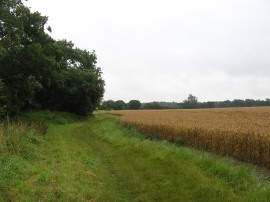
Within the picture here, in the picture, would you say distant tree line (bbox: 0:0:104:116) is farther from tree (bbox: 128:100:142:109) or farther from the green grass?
tree (bbox: 128:100:142:109)

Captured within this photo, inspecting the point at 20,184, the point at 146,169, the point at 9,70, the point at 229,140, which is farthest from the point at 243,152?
the point at 9,70

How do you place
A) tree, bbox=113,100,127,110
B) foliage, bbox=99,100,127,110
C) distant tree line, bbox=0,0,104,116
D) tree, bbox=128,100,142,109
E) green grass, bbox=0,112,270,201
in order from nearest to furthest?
1. green grass, bbox=0,112,270,201
2. distant tree line, bbox=0,0,104,116
3. foliage, bbox=99,100,127,110
4. tree, bbox=113,100,127,110
5. tree, bbox=128,100,142,109

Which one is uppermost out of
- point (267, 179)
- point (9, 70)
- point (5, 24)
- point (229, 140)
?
point (5, 24)

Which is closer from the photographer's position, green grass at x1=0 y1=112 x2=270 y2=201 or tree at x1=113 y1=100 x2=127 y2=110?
green grass at x1=0 y1=112 x2=270 y2=201

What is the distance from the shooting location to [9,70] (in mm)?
25016

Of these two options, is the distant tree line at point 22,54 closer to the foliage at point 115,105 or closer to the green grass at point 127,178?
the green grass at point 127,178

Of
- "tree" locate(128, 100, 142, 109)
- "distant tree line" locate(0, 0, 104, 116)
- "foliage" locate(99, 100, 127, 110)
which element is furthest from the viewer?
"tree" locate(128, 100, 142, 109)

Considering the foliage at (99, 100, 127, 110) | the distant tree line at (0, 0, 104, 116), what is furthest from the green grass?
the foliage at (99, 100, 127, 110)

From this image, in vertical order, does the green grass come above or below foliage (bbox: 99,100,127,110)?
below

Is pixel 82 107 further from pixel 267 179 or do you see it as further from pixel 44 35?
pixel 267 179

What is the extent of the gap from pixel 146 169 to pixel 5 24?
17.9 metres

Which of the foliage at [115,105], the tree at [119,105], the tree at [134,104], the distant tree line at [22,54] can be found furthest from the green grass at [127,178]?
the tree at [134,104]

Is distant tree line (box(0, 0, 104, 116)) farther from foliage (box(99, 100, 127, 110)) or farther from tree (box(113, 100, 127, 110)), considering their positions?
tree (box(113, 100, 127, 110))

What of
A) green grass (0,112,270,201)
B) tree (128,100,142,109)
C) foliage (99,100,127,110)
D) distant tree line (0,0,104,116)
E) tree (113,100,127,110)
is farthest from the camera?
tree (128,100,142,109)
